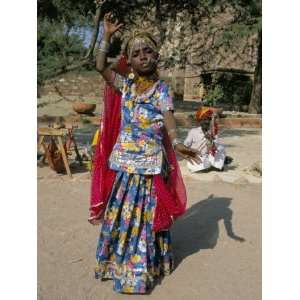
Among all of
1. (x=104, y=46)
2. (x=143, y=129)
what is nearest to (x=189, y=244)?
(x=143, y=129)

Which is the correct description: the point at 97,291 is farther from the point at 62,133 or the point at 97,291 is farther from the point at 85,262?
the point at 62,133

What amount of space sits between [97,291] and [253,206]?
265 cm

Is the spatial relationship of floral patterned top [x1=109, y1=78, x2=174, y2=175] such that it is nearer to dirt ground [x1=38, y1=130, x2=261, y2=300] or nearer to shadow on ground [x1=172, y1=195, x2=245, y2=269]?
dirt ground [x1=38, y1=130, x2=261, y2=300]

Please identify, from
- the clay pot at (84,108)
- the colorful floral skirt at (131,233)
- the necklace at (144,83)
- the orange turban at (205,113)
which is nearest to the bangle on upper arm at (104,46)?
the necklace at (144,83)

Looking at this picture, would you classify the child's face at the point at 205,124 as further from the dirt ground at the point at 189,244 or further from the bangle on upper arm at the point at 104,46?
the bangle on upper arm at the point at 104,46

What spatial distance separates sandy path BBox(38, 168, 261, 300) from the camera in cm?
305

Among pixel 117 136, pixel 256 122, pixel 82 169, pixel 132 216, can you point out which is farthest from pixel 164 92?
pixel 256 122

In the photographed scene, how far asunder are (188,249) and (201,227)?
0.60m

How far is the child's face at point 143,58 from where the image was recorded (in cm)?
279

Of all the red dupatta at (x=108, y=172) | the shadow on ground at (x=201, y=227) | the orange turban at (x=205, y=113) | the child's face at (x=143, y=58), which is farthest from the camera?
the orange turban at (x=205, y=113)

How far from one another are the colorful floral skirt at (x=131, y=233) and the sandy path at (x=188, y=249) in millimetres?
127

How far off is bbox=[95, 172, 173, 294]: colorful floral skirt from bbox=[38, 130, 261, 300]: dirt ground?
124mm

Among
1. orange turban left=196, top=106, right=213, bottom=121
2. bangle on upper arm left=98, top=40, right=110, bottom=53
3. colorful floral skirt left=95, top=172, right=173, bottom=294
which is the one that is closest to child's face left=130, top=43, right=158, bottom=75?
bangle on upper arm left=98, top=40, right=110, bottom=53

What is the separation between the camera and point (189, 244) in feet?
12.8
